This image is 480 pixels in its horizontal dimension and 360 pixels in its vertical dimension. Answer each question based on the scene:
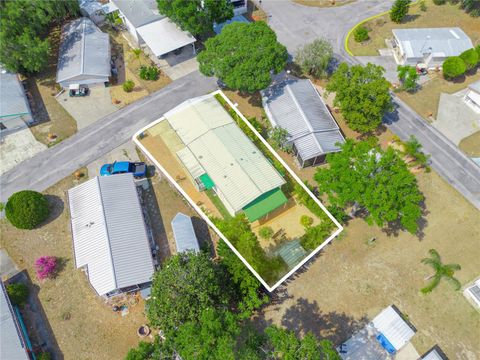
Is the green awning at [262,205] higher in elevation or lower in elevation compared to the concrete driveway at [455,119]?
higher

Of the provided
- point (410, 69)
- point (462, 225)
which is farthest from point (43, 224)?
point (410, 69)

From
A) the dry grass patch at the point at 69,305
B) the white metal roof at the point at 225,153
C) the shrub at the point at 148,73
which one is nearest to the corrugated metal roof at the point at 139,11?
the shrub at the point at 148,73

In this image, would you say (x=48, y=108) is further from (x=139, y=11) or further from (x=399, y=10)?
(x=399, y=10)

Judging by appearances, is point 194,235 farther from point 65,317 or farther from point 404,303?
point 404,303

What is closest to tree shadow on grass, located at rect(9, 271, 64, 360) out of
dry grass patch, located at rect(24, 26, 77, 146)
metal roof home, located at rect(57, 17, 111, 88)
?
dry grass patch, located at rect(24, 26, 77, 146)

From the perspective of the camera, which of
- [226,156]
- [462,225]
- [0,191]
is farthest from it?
[0,191]

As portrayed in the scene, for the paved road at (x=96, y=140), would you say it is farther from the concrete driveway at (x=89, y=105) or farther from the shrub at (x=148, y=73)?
the shrub at (x=148, y=73)

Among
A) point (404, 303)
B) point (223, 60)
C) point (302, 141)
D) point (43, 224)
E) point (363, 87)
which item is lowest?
point (404, 303)
